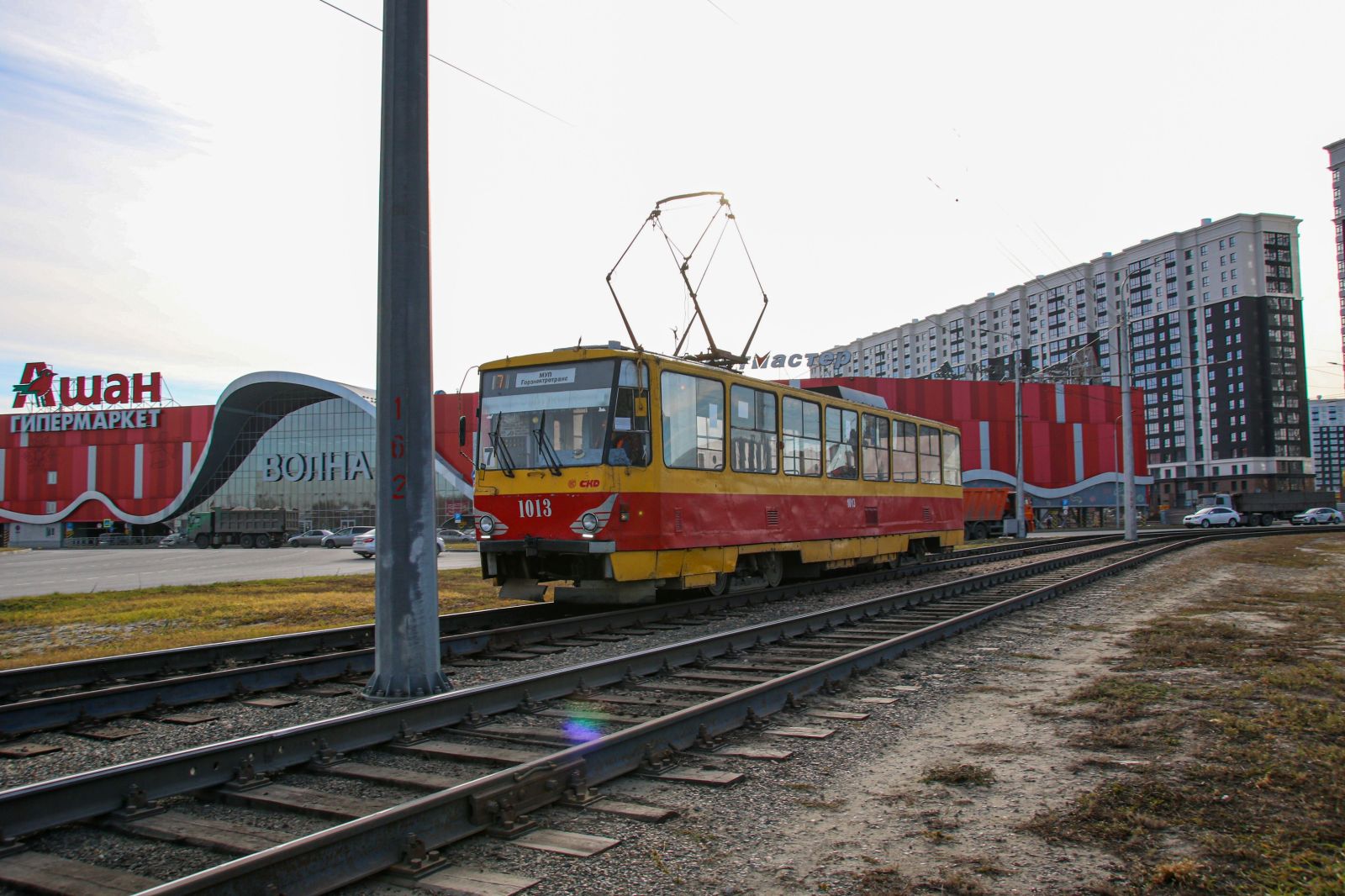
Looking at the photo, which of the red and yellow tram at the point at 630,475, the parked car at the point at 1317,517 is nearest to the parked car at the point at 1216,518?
the parked car at the point at 1317,517

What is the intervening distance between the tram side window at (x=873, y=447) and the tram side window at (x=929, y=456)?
7.16ft

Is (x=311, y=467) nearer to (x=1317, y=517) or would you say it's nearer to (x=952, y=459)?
(x=952, y=459)

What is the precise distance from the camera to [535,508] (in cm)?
1168

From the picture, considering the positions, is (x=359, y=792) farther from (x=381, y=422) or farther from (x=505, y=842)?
(x=381, y=422)

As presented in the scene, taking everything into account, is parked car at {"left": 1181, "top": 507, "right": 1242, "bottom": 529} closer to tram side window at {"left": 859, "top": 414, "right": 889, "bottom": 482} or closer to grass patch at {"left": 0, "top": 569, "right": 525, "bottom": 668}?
tram side window at {"left": 859, "top": 414, "right": 889, "bottom": 482}

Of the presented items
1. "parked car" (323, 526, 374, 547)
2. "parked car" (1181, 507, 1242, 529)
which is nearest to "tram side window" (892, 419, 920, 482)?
"parked car" (323, 526, 374, 547)

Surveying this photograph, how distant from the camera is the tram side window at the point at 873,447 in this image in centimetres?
1730

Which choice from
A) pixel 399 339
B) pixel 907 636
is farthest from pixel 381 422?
pixel 907 636

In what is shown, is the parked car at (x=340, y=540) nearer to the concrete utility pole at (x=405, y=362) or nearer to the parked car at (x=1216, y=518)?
the concrete utility pole at (x=405, y=362)

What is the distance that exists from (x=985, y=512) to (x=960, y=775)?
30625mm

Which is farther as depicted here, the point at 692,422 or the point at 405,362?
the point at 692,422

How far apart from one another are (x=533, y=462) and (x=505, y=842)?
26.3 ft

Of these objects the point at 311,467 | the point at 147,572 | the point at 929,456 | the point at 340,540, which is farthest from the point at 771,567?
the point at 311,467

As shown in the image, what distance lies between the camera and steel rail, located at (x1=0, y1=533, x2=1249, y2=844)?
13.4 feet
